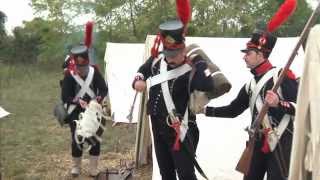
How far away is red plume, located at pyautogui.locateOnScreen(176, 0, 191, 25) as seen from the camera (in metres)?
4.08

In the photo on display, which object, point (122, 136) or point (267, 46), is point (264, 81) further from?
point (122, 136)

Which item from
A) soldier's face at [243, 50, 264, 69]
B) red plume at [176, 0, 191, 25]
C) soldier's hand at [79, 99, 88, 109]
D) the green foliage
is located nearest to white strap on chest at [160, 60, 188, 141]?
red plume at [176, 0, 191, 25]

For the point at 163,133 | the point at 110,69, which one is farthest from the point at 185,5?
the point at 110,69

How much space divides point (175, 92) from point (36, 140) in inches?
198

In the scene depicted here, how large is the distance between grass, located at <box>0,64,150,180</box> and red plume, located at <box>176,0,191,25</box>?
10.7ft

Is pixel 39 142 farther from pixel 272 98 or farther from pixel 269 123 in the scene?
pixel 272 98

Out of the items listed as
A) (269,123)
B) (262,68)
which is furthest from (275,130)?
(262,68)

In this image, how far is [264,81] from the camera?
4047 mm

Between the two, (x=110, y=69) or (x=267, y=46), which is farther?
→ (x=110, y=69)

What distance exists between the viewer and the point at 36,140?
344 inches

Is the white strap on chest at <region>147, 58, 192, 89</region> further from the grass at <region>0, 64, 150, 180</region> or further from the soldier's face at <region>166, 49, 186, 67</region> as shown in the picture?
the grass at <region>0, 64, 150, 180</region>

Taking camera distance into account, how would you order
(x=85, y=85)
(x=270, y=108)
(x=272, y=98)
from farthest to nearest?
1. (x=85, y=85)
2. (x=270, y=108)
3. (x=272, y=98)

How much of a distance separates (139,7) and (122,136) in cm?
1431

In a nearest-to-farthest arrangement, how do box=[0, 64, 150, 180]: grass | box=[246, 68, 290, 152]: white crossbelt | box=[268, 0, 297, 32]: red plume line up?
box=[268, 0, 297, 32]: red plume → box=[246, 68, 290, 152]: white crossbelt → box=[0, 64, 150, 180]: grass
